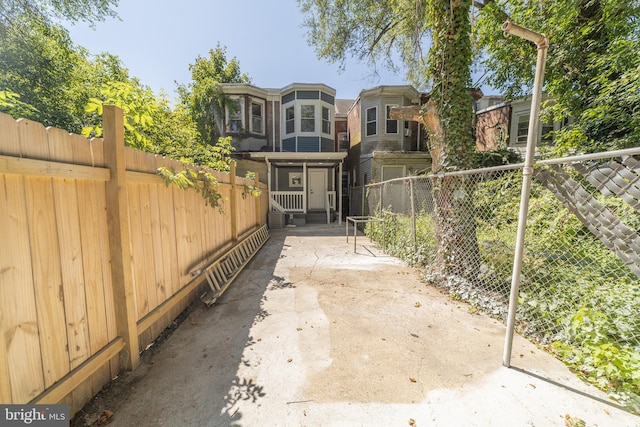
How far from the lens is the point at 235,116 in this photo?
13.2 m

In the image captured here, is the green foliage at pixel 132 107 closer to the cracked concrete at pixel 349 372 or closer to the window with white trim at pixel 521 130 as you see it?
the cracked concrete at pixel 349 372

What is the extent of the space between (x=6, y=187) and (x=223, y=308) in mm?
2580

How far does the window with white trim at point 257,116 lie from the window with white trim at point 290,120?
4.88ft

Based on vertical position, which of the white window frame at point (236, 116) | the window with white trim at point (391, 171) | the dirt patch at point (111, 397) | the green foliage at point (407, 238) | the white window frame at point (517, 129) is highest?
the white window frame at point (236, 116)

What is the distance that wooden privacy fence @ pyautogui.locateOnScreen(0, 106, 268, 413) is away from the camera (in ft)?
4.41

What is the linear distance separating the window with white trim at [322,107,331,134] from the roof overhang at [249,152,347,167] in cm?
207

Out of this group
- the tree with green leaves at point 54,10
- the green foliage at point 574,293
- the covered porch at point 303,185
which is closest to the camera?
the green foliage at point 574,293

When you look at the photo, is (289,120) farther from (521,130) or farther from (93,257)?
(93,257)

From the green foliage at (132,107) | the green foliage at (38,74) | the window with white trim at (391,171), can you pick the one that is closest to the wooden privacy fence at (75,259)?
the green foliage at (132,107)

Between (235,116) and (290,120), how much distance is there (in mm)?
2865

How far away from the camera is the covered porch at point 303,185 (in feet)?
38.2

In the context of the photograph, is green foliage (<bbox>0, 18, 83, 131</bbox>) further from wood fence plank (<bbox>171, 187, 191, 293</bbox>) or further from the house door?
the house door

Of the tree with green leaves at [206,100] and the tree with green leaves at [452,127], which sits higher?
the tree with green leaves at [206,100]

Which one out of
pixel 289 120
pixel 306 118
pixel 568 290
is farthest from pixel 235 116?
pixel 568 290
